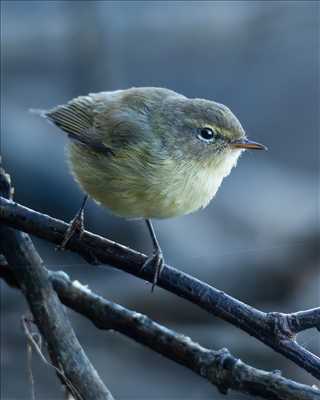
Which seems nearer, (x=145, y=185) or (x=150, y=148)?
(x=145, y=185)

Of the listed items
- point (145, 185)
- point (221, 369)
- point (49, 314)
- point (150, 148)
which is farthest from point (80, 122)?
point (221, 369)

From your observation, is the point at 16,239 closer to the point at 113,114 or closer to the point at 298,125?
the point at 113,114

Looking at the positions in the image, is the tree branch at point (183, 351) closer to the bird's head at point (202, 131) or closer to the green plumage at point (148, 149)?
the green plumage at point (148, 149)

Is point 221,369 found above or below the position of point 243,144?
below

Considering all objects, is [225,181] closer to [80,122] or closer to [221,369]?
[80,122]

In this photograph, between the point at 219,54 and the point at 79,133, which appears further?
the point at 219,54

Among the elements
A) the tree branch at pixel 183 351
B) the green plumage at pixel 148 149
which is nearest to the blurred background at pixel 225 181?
the green plumage at pixel 148 149

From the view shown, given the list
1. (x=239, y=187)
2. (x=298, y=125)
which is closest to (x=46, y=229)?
(x=239, y=187)
